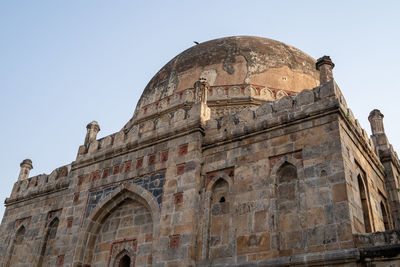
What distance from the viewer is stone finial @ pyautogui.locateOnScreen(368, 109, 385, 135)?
9914mm

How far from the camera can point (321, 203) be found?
6.42 metres

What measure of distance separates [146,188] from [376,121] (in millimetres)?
5849

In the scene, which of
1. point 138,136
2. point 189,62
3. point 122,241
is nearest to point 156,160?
point 138,136

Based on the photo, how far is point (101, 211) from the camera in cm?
920

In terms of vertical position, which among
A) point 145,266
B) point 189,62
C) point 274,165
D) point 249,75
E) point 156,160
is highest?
point 189,62

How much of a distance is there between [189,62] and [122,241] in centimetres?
757

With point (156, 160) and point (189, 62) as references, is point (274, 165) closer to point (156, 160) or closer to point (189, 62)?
point (156, 160)

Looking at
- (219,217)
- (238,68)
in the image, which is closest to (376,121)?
(238,68)

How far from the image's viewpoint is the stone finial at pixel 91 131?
10.9m

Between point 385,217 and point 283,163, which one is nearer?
point 283,163

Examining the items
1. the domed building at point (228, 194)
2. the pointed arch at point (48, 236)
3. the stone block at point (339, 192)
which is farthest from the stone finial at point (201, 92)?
the pointed arch at point (48, 236)

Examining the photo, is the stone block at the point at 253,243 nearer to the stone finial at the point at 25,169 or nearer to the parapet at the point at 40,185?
the parapet at the point at 40,185

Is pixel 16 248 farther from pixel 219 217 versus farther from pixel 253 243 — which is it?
pixel 253 243

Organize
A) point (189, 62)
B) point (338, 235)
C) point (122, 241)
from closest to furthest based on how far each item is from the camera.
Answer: point (338, 235) < point (122, 241) < point (189, 62)
